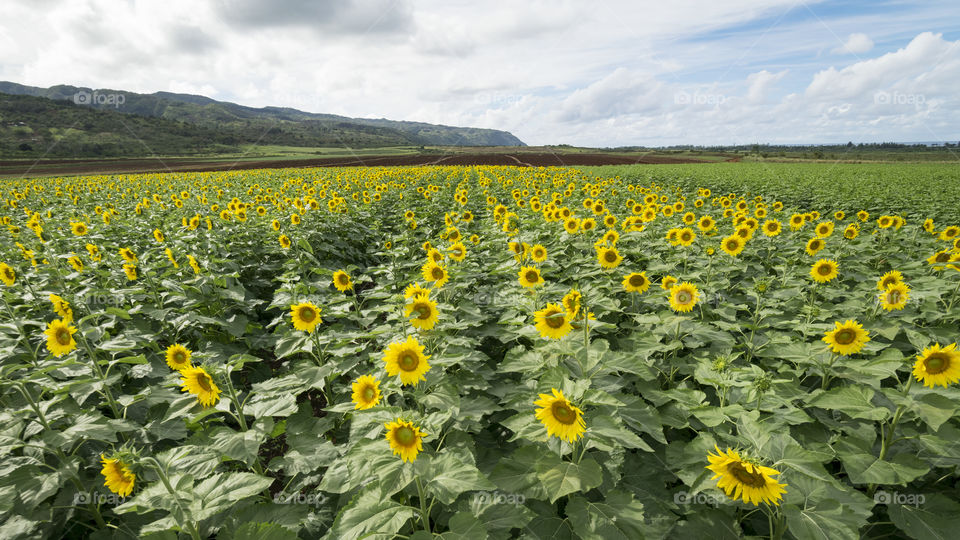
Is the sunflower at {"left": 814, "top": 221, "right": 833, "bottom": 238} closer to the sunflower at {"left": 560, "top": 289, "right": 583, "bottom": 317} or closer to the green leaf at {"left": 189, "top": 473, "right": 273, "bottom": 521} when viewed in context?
the sunflower at {"left": 560, "top": 289, "right": 583, "bottom": 317}

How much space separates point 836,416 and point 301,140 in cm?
15036

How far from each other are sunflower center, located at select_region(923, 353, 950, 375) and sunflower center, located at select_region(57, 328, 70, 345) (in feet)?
23.5

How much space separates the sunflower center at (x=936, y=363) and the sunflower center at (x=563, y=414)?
8.58 ft

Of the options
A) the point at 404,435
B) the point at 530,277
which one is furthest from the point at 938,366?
the point at 404,435

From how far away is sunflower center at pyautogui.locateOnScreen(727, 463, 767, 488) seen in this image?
2074 millimetres

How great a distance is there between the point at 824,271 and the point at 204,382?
711 centimetres

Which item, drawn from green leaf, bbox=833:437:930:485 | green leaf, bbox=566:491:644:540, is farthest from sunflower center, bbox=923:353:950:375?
green leaf, bbox=566:491:644:540

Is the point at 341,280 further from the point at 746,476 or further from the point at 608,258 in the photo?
the point at 746,476

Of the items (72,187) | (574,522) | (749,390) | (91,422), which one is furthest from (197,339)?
(72,187)

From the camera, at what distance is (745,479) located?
6.87ft

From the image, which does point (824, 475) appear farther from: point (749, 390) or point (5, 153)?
point (5, 153)

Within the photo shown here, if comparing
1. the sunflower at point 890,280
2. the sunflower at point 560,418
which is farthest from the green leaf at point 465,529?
the sunflower at point 890,280

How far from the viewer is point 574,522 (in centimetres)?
223

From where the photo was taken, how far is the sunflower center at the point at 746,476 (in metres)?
2.07
